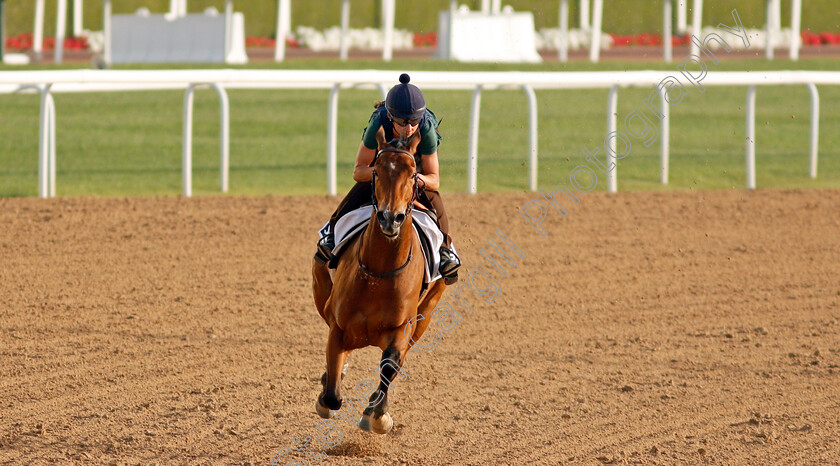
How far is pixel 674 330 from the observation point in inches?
276

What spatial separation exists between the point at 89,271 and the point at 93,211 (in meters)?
2.10

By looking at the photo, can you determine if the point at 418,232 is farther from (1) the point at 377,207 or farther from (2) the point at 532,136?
(2) the point at 532,136

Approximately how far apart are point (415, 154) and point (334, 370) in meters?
1.13

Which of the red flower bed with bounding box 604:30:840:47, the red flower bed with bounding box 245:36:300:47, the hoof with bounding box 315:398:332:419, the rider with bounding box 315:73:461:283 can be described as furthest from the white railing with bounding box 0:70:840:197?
the red flower bed with bounding box 245:36:300:47

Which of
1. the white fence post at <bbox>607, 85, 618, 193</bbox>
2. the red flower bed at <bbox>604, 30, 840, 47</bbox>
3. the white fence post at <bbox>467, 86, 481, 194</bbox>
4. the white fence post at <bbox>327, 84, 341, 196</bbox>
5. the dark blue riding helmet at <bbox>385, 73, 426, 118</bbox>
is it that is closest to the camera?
the dark blue riding helmet at <bbox>385, 73, 426, 118</bbox>

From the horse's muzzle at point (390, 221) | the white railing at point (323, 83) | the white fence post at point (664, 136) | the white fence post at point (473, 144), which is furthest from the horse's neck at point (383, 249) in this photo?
the white fence post at point (664, 136)

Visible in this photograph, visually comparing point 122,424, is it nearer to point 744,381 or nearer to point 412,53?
point 744,381

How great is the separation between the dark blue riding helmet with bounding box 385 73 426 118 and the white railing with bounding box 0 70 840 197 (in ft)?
20.4

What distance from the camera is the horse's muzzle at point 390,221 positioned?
13.2 feet

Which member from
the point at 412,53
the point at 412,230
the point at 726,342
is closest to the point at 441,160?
the point at 726,342

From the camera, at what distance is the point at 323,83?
11141 mm

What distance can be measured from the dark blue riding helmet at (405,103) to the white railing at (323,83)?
6.23 meters

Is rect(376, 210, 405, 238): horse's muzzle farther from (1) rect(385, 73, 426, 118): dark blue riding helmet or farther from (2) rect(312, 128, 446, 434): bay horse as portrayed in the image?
(1) rect(385, 73, 426, 118): dark blue riding helmet

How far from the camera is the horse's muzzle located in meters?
4.03
